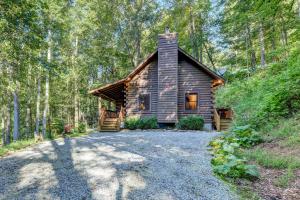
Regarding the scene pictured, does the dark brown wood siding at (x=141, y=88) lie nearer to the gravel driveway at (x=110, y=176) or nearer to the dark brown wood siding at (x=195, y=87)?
the dark brown wood siding at (x=195, y=87)

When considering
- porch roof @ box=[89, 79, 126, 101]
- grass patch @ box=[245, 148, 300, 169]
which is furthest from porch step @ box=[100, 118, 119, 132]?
grass patch @ box=[245, 148, 300, 169]

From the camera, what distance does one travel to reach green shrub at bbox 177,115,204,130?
1391cm

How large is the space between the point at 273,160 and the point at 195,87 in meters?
11.0

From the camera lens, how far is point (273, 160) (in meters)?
4.86

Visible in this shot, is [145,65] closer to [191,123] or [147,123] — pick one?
[147,123]

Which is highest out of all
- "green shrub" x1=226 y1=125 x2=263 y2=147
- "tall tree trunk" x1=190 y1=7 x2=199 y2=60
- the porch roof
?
"tall tree trunk" x1=190 y1=7 x2=199 y2=60

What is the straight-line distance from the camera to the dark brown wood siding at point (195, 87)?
1537 centimetres

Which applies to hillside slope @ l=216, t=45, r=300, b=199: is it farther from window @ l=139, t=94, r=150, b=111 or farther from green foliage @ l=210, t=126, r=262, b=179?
window @ l=139, t=94, r=150, b=111

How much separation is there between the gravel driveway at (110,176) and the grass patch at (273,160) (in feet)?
3.88

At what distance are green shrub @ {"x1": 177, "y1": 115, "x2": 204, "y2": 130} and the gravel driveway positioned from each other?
756 centimetres

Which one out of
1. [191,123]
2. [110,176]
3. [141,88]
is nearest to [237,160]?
[110,176]

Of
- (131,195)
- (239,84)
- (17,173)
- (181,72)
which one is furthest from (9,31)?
(239,84)

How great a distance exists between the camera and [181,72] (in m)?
15.9

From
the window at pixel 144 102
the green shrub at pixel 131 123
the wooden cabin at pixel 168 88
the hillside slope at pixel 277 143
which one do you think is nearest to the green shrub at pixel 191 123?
the wooden cabin at pixel 168 88
